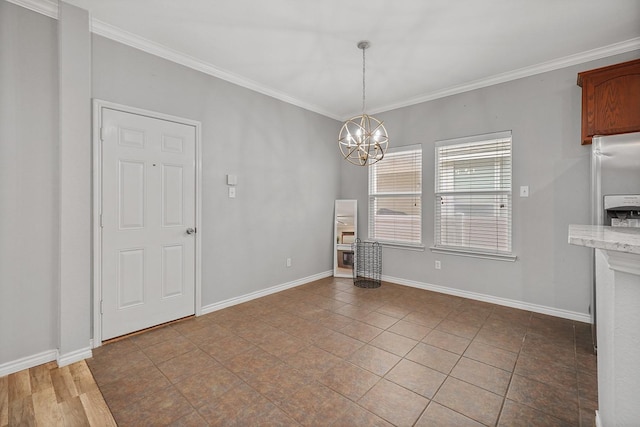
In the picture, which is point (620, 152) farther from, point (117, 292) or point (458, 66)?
point (117, 292)

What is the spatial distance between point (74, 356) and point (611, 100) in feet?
17.3

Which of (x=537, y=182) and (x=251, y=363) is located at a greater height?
(x=537, y=182)

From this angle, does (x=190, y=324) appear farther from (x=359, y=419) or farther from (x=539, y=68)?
(x=539, y=68)

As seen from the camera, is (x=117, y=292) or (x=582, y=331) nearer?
(x=117, y=292)

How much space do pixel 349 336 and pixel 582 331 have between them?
233 centimetres

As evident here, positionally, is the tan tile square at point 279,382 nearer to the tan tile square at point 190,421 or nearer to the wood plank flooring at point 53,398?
the tan tile square at point 190,421

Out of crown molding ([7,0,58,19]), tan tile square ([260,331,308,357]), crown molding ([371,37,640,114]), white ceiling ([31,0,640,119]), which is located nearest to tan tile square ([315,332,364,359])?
tan tile square ([260,331,308,357])

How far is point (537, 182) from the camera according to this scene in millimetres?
3355

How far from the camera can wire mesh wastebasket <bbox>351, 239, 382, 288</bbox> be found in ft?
15.5

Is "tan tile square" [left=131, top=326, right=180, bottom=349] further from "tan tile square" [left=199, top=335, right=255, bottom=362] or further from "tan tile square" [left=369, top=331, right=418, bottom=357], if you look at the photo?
"tan tile square" [left=369, top=331, right=418, bottom=357]

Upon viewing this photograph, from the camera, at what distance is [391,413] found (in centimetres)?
177

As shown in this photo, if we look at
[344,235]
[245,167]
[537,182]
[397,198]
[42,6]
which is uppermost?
[42,6]

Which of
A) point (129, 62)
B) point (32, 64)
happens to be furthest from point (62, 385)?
point (129, 62)

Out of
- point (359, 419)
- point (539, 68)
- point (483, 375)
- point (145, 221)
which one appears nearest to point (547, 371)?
point (483, 375)
